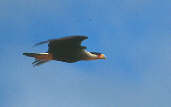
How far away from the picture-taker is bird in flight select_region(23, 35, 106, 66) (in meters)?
25.3

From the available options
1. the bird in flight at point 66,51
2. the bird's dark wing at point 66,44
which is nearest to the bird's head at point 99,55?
the bird in flight at point 66,51

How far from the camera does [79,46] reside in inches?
1024

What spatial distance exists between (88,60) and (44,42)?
3756 millimetres

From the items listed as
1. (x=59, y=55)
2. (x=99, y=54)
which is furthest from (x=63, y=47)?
(x=99, y=54)

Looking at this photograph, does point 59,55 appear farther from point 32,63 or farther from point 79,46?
point 32,63

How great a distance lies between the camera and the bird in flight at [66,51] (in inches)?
995

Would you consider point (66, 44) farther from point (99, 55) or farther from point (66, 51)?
point (99, 55)

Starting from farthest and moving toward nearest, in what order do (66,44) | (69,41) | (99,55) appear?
(99,55), (66,44), (69,41)

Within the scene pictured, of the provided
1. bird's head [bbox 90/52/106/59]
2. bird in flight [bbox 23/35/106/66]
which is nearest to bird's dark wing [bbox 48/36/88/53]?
bird in flight [bbox 23/35/106/66]

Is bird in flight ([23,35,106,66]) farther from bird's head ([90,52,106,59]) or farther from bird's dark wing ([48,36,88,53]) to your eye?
bird's head ([90,52,106,59])

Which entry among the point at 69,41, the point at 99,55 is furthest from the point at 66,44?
the point at 99,55

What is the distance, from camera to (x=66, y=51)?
25.8 m

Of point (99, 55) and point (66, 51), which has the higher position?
point (99, 55)

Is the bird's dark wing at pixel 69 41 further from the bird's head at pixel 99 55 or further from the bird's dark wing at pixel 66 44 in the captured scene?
the bird's head at pixel 99 55
